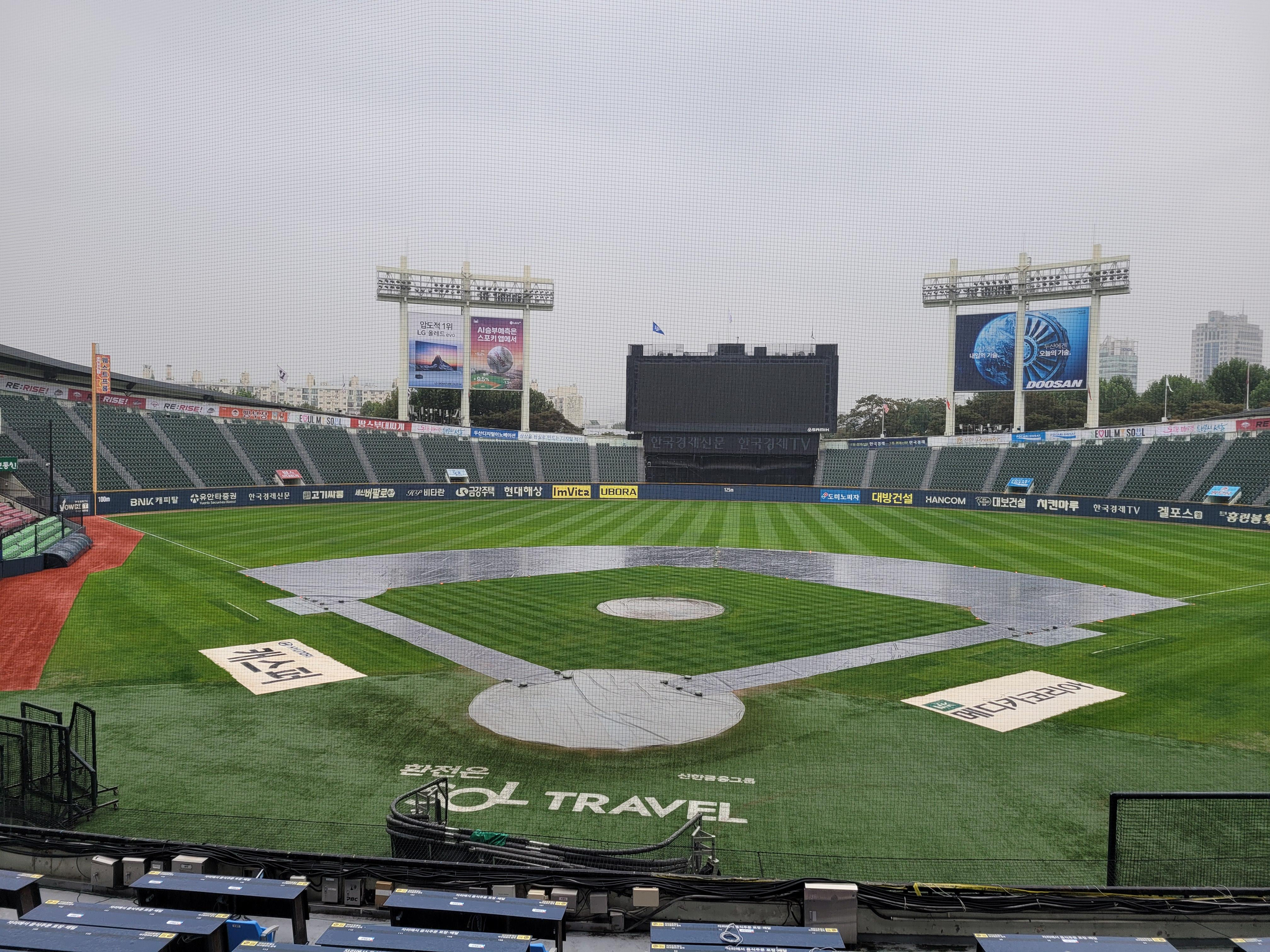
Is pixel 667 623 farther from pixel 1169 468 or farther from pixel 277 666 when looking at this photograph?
pixel 1169 468

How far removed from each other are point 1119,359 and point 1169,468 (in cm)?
11541

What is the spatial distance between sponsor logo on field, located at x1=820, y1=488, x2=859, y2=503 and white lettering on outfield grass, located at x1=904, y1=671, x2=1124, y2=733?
130ft

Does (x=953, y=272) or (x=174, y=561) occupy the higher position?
(x=953, y=272)

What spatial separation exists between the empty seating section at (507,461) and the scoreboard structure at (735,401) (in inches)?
321

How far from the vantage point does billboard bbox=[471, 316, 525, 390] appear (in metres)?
58.7

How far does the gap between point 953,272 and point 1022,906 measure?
58439 mm

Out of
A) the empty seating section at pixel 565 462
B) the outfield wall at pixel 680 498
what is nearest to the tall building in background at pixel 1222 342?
the outfield wall at pixel 680 498

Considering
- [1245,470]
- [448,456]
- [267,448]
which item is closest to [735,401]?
[448,456]

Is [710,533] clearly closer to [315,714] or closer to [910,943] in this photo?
[315,714]

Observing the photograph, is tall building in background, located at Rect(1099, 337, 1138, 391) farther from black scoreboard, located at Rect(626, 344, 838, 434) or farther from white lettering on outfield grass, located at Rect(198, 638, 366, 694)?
white lettering on outfield grass, located at Rect(198, 638, 366, 694)

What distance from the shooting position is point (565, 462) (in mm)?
59469

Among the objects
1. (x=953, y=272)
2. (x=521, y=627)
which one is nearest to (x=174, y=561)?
(x=521, y=627)

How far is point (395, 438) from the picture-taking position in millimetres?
56094

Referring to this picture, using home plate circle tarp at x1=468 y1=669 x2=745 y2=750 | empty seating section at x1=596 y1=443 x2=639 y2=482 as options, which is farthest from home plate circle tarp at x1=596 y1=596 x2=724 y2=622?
empty seating section at x1=596 y1=443 x2=639 y2=482
